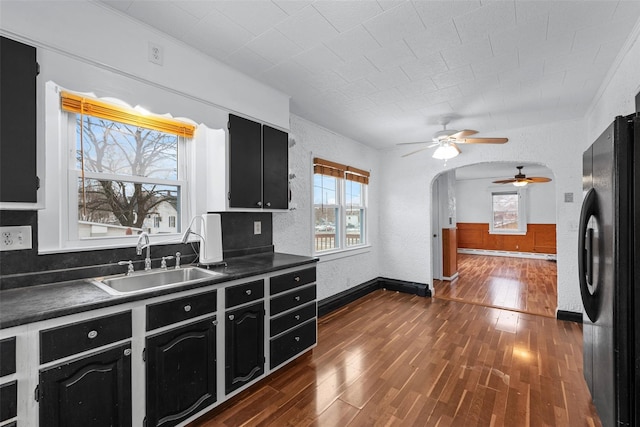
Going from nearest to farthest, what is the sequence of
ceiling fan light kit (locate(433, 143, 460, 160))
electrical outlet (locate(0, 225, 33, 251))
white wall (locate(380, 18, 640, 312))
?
electrical outlet (locate(0, 225, 33, 251)) < white wall (locate(380, 18, 640, 312)) < ceiling fan light kit (locate(433, 143, 460, 160))

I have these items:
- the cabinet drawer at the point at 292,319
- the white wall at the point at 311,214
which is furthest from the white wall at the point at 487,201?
the cabinet drawer at the point at 292,319

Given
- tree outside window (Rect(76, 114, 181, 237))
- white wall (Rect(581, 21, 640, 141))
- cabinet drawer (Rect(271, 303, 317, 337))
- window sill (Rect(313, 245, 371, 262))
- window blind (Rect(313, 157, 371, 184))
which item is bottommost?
cabinet drawer (Rect(271, 303, 317, 337))

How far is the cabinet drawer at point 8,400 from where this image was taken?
1.14 meters

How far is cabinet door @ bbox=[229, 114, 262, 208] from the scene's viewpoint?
240 centimetres

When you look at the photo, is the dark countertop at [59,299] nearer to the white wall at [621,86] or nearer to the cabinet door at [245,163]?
the cabinet door at [245,163]

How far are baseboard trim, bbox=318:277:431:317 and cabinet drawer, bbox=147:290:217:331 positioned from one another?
217 centimetres

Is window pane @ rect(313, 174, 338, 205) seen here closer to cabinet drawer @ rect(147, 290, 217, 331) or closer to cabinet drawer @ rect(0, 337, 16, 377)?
cabinet drawer @ rect(147, 290, 217, 331)

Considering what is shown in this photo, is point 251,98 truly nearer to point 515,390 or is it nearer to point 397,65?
point 397,65

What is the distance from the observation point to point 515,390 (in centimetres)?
221

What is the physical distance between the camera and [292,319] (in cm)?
247

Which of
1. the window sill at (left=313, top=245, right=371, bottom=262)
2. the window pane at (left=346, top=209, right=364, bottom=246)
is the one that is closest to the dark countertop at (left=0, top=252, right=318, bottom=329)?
the window sill at (left=313, top=245, right=371, bottom=262)

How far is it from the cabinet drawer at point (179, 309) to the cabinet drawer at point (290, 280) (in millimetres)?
531

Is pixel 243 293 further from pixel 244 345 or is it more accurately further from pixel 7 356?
pixel 7 356

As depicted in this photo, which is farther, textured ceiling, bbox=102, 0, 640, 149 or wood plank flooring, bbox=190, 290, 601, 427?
wood plank flooring, bbox=190, 290, 601, 427
